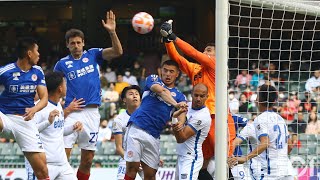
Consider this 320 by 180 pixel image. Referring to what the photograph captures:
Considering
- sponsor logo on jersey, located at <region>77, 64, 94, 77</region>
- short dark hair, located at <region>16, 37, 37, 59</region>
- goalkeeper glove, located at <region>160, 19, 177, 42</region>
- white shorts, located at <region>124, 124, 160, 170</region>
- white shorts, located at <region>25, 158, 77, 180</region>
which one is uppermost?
goalkeeper glove, located at <region>160, 19, 177, 42</region>

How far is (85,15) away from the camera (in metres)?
25.9

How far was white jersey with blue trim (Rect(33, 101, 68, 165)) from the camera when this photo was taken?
10.2 metres

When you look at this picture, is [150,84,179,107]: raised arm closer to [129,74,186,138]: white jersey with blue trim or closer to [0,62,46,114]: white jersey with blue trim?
[129,74,186,138]: white jersey with blue trim

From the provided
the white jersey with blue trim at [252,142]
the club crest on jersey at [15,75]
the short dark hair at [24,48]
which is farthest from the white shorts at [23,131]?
the white jersey with blue trim at [252,142]

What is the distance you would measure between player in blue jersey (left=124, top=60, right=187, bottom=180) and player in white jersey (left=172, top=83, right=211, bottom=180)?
15 centimetres

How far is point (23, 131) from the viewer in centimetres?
997

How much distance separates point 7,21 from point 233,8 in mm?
19156

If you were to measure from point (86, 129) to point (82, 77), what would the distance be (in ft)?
2.23

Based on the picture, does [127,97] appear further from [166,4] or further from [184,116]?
[166,4]

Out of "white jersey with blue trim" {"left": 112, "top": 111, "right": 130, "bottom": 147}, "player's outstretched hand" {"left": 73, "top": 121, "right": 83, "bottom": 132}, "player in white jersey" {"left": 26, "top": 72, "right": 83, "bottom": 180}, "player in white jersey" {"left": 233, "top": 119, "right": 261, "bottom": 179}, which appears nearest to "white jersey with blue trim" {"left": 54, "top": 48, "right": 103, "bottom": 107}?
"player's outstretched hand" {"left": 73, "top": 121, "right": 83, "bottom": 132}

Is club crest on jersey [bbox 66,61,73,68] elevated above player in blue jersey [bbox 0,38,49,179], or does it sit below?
above

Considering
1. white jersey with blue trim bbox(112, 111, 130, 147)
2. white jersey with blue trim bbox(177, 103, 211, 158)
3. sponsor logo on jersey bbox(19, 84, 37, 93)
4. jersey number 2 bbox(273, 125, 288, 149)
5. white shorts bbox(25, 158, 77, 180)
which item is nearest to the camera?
sponsor logo on jersey bbox(19, 84, 37, 93)

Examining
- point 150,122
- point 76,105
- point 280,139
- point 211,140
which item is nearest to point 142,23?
point 150,122

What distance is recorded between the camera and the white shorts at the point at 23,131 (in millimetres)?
9930
